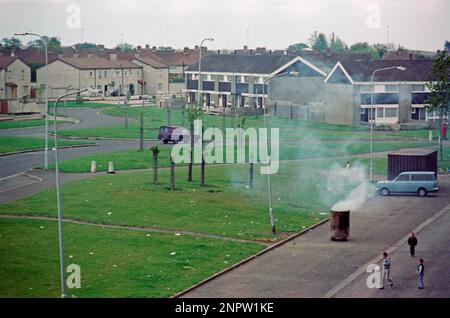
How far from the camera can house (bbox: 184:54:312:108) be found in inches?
4392

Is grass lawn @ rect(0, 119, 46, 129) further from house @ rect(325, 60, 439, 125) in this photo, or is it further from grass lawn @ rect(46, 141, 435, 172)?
house @ rect(325, 60, 439, 125)

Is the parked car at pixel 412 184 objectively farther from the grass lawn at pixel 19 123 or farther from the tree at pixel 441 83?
the grass lawn at pixel 19 123

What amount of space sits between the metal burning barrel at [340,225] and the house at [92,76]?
256 feet

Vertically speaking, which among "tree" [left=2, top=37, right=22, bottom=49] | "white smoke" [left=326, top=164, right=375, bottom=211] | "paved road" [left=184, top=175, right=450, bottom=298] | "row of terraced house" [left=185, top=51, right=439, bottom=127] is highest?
"tree" [left=2, top=37, right=22, bottom=49]

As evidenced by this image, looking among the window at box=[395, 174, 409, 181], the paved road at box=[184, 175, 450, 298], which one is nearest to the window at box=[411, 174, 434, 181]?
the window at box=[395, 174, 409, 181]

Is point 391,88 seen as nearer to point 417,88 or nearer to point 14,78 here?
point 417,88

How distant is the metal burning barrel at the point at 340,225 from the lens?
4084 centimetres

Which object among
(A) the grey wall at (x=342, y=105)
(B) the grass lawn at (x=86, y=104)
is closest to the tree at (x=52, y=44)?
(B) the grass lawn at (x=86, y=104)

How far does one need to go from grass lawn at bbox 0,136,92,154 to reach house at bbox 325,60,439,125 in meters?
33.4

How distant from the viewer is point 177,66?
15175 centimetres

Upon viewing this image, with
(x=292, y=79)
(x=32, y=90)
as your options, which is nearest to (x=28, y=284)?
(x=292, y=79)

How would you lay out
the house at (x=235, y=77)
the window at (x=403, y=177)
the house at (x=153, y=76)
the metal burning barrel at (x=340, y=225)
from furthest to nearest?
the house at (x=153, y=76) → the house at (x=235, y=77) → the window at (x=403, y=177) → the metal burning barrel at (x=340, y=225)

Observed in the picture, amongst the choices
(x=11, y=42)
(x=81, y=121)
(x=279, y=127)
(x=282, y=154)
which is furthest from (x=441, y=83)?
(x=11, y=42)

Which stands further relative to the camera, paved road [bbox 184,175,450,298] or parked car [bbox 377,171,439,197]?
parked car [bbox 377,171,439,197]
